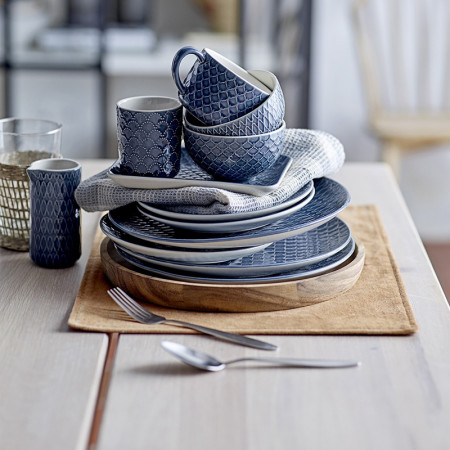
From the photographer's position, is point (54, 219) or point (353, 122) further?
point (353, 122)

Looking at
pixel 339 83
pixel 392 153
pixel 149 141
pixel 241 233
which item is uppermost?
pixel 149 141

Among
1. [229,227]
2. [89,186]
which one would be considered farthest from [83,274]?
[229,227]

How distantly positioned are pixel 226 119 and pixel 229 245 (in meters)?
0.15

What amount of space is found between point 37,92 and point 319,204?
208cm

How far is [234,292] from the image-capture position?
34.7 inches

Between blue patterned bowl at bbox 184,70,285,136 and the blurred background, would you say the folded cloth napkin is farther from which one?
the blurred background

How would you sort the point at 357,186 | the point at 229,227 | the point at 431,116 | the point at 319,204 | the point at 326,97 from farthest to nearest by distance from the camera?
the point at 326,97 → the point at 431,116 → the point at 357,186 → the point at 319,204 → the point at 229,227

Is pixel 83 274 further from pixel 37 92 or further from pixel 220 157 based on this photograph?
pixel 37 92

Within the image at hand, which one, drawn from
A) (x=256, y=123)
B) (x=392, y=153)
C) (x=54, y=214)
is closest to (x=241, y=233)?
(x=256, y=123)

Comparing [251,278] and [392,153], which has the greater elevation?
[251,278]

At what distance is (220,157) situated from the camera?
938mm

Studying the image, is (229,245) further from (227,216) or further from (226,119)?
(226,119)

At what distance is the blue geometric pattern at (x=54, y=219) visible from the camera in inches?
39.2

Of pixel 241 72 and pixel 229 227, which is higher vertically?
pixel 241 72
